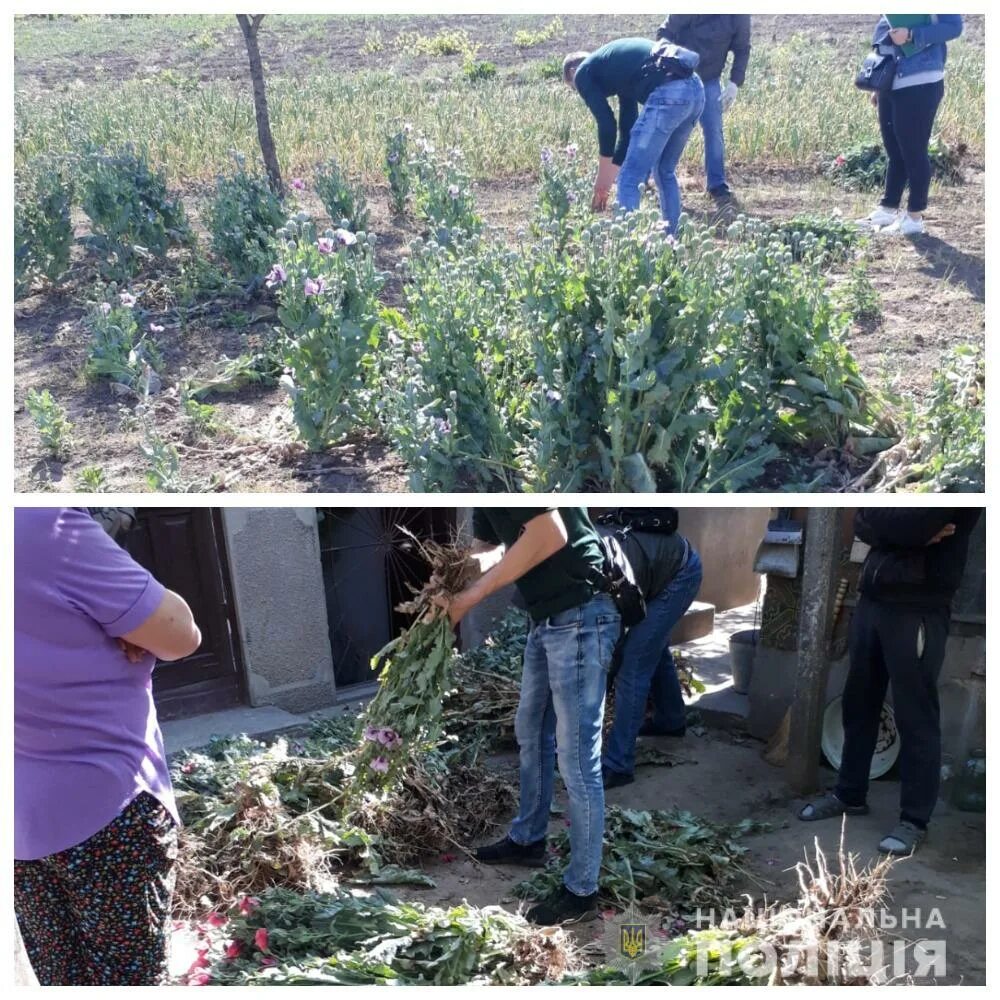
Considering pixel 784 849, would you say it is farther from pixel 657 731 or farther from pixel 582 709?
pixel 657 731

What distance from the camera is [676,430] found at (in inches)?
143

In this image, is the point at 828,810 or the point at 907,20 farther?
the point at 907,20

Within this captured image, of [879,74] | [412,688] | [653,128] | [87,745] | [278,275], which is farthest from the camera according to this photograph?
[879,74]

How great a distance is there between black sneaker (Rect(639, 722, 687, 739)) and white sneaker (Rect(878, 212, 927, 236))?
2.95m

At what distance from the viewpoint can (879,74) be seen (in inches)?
226

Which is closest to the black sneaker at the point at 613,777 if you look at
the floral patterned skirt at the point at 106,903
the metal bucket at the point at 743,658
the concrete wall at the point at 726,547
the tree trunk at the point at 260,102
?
the metal bucket at the point at 743,658

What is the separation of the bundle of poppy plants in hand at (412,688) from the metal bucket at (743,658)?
6.89 feet

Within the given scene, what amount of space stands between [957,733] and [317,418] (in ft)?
8.30

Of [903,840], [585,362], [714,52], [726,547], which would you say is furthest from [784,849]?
[714,52]

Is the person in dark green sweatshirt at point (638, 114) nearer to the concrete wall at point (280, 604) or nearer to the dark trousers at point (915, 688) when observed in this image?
the concrete wall at point (280, 604)

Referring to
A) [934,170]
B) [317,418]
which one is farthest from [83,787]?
[934,170]

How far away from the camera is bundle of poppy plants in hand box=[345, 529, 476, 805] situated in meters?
3.34

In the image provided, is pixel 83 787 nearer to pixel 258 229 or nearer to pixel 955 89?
pixel 258 229

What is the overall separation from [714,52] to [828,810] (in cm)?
432
